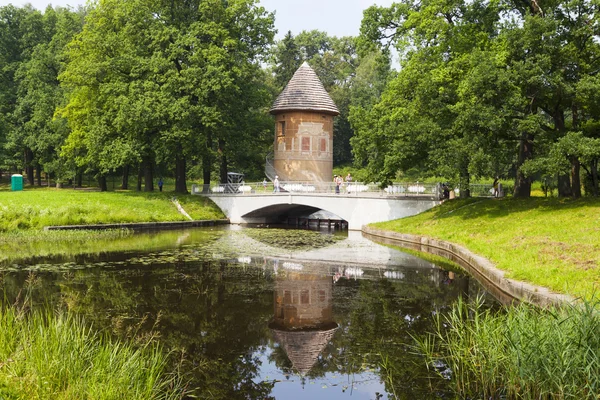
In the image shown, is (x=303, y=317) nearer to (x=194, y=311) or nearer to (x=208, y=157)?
(x=194, y=311)

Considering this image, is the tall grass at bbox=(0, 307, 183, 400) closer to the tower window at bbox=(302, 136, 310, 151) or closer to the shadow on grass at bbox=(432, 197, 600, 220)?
the shadow on grass at bbox=(432, 197, 600, 220)

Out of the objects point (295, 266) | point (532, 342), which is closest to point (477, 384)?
point (532, 342)

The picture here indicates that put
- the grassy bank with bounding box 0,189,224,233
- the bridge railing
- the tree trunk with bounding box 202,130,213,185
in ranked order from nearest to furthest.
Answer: the grassy bank with bounding box 0,189,224,233
the bridge railing
the tree trunk with bounding box 202,130,213,185

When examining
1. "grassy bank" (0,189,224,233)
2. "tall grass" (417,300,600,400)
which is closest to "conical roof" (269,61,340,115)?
"grassy bank" (0,189,224,233)

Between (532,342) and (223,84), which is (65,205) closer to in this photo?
(223,84)

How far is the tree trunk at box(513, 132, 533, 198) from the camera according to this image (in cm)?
2417

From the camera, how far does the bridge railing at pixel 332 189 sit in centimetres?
3095

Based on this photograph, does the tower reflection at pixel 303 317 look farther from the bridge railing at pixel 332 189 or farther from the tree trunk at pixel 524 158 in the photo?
the bridge railing at pixel 332 189

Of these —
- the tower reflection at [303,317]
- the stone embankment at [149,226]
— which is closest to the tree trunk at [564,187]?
the tower reflection at [303,317]

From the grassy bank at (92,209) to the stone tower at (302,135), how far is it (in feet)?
22.6

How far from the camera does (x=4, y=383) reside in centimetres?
580

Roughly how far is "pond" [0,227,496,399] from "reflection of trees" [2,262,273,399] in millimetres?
28

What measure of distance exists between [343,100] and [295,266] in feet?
162

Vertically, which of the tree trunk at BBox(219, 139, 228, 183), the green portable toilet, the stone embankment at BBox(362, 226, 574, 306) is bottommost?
the stone embankment at BBox(362, 226, 574, 306)
